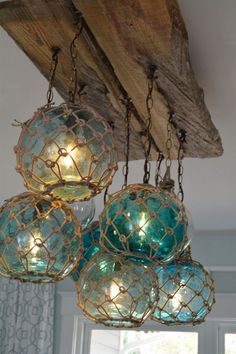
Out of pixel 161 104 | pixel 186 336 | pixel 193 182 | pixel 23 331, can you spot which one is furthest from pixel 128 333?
pixel 161 104

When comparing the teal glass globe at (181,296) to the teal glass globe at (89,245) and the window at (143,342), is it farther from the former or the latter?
the window at (143,342)

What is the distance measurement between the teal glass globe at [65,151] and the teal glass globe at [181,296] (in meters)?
0.53

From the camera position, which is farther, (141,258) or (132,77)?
(132,77)

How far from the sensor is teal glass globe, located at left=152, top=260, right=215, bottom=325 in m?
1.55

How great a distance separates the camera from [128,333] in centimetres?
401

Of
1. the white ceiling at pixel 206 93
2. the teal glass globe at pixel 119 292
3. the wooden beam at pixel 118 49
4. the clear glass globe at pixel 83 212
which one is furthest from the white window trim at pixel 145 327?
the teal glass globe at pixel 119 292

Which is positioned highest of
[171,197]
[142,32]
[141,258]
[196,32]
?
[196,32]

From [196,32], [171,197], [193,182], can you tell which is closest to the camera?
[171,197]

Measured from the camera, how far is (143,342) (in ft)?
12.9

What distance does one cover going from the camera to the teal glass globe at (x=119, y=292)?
127 cm

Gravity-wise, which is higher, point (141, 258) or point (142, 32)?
point (142, 32)

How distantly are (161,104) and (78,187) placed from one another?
1.95 ft

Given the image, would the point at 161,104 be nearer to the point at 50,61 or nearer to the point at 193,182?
the point at 50,61

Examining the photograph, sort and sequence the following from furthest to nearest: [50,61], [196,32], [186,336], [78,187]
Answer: [186,336] < [196,32] < [50,61] < [78,187]
